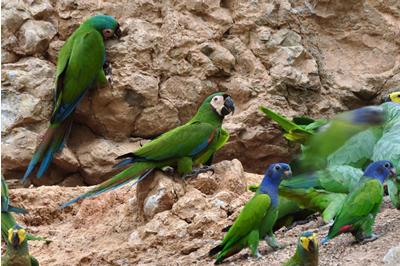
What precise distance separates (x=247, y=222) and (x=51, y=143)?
249cm

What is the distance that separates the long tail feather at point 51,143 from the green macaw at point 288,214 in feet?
7.75

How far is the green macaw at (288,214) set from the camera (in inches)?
168

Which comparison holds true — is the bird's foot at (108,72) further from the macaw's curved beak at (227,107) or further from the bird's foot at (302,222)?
the bird's foot at (302,222)

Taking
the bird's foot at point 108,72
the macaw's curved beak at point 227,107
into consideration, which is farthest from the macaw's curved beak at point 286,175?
the bird's foot at point 108,72

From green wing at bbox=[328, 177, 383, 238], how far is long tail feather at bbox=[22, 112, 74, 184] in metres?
2.95

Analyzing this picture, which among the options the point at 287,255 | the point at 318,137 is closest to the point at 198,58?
the point at 318,137

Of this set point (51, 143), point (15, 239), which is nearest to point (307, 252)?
point (15, 239)

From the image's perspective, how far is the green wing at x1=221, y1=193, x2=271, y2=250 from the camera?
3.54 metres

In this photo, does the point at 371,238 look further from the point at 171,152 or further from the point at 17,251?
the point at 17,251

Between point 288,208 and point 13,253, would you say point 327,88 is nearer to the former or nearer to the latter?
point 288,208

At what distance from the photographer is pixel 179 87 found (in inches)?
224

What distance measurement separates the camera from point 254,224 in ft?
11.7

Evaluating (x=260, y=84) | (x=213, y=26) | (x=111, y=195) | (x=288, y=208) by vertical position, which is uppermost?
(x=213, y=26)

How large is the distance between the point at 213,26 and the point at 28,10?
2.08m
